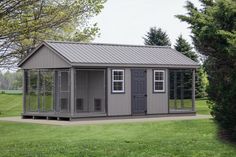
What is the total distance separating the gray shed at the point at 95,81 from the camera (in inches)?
1005

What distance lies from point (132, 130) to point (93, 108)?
24.0 feet

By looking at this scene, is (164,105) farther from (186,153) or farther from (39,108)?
(186,153)

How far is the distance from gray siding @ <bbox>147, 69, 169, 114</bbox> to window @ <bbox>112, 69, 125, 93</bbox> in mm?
1687

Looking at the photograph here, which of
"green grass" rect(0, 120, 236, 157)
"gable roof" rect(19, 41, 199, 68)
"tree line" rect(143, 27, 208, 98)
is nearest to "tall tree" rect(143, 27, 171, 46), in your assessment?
"tree line" rect(143, 27, 208, 98)

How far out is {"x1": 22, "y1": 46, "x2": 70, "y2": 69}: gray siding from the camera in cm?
2545

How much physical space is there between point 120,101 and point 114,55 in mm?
2488

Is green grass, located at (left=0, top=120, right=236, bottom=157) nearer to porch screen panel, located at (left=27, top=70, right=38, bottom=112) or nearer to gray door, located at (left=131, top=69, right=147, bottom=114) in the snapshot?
gray door, located at (left=131, top=69, right=147, bottom=114)

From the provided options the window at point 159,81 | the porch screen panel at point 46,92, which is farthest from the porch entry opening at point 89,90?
the window at point 159,81

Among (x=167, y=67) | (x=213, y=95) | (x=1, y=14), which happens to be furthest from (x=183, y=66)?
(x=1, y=14)

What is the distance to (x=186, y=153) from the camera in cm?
1548

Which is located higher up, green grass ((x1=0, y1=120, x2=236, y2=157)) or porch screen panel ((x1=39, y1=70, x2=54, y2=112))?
porch screen panel ((x1=39, y1=70, x2=54, y2=112))

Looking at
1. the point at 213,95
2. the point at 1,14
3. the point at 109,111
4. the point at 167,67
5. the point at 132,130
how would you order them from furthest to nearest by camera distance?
the point at 167,67, the point at 109,111, the point at 132,130, the point at 213,95, the point at 1,14

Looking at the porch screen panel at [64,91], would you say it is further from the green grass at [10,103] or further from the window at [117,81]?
the green grass at [10,103]

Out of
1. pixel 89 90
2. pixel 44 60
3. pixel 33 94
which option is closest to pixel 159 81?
pixel 89 90
